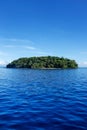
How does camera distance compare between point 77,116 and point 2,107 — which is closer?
point 77,116

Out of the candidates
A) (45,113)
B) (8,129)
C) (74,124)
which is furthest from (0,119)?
(74,124)

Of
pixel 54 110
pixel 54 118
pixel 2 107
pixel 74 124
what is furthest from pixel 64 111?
pixel 2 107

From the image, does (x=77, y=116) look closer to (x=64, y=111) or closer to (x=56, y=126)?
(x=64, y=111)

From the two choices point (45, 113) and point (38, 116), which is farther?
point (45, 113)

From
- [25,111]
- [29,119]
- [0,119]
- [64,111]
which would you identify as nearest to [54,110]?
[64,111]

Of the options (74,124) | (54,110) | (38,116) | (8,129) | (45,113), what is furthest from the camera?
(54,110)

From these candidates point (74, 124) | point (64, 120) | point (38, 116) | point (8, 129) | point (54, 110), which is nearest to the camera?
point (8, 129)

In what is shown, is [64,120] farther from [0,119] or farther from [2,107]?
[2,107]

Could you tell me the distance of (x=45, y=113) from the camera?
23047 millimetres

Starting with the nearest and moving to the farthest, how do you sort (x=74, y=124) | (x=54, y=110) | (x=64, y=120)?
(x=74, y=124)
(x=64, y=120)
(x=54, y=110)

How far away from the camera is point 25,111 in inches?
939

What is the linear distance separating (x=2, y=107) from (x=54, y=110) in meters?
6.31

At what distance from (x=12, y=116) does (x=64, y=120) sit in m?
5.18

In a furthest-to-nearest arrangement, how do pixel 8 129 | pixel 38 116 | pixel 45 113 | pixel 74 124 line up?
pixel 45 113 → pixel 38 116 → pixel 74 124 → pixel 8 129
